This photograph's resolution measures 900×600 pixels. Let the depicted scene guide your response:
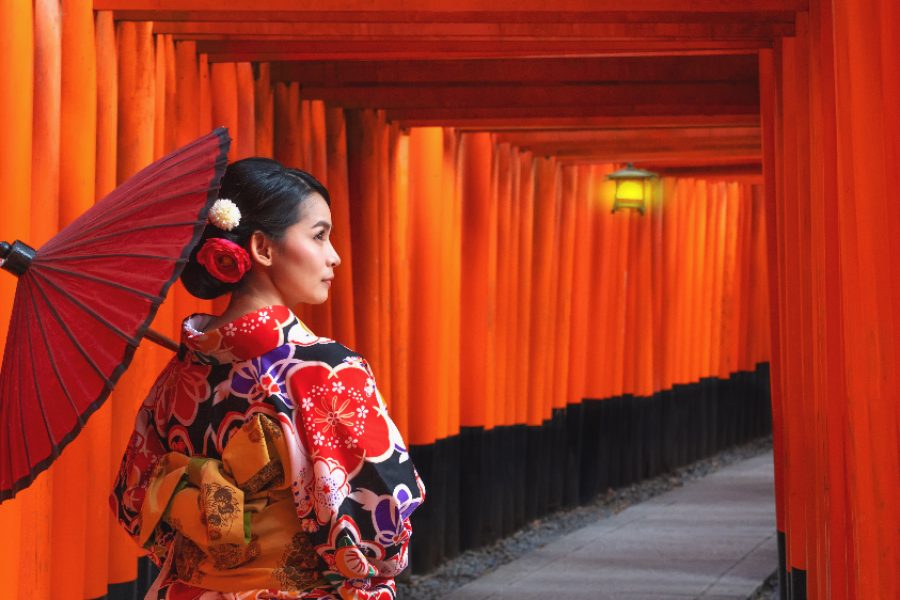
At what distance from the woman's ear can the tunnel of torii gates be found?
5.76 ft

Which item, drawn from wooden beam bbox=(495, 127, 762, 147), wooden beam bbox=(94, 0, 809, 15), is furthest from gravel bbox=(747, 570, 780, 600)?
wooden beam bbox=(94, 0, 809, 15)

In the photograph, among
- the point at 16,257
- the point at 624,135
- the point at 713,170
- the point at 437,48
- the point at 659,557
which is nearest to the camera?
the point at 16,257

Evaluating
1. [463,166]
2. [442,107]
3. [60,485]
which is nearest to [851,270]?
[60,485]

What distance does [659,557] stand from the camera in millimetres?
10328

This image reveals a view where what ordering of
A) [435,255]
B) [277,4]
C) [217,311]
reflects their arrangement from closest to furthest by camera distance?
[277,4] → [217,311] → [435,255]

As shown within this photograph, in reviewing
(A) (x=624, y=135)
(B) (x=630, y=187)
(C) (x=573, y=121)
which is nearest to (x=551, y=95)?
(C) (x=573, y=121)

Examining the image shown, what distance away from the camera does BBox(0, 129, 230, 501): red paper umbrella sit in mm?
2676

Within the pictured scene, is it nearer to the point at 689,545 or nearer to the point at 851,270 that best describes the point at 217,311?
the point at 851,270

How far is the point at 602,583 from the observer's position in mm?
9266

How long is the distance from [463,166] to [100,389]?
8.24 meters

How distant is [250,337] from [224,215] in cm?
25

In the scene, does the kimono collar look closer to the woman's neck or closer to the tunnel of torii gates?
the woman's neck

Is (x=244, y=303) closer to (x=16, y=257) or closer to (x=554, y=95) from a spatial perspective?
(x=16, y=257)

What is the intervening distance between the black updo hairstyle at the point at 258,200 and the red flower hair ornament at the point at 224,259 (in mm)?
33
